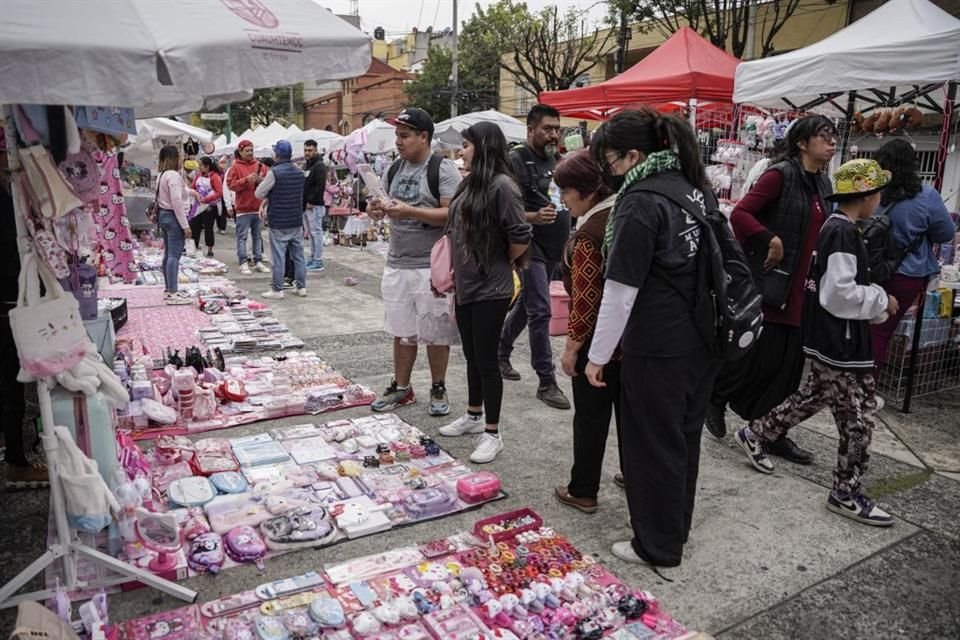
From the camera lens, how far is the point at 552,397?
5027 millimetres

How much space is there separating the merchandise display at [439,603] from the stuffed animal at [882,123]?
575 centimetres

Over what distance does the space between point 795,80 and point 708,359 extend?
14.1 feet

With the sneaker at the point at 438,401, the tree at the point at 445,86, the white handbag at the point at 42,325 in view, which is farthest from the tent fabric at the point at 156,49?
the tree at the point at 445,86

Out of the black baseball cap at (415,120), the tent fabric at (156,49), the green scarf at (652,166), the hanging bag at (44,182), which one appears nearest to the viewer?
the tent fabric at (156,49)

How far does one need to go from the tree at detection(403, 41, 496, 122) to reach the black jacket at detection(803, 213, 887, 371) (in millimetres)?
30202

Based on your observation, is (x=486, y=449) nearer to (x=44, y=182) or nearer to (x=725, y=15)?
(x=44, y=182)

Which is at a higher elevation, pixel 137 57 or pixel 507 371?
pixel 137 57

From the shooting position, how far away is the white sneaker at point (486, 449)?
3.99 meters

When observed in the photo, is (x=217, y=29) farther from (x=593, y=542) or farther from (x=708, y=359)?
(x=593, y=542)

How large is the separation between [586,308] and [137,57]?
1.99 meters

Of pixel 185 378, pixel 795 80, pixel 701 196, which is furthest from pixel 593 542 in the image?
pixel 795 80

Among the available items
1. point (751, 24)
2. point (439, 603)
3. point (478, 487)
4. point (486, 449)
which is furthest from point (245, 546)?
point (751, 24)

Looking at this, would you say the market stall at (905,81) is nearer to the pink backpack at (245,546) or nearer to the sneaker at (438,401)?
the sneaker at (438,401)

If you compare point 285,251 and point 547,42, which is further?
point 547,42
